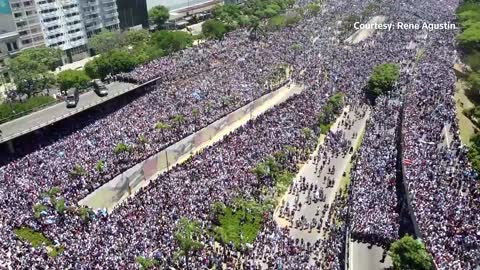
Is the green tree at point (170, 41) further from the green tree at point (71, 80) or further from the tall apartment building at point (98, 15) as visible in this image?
the green tree at point (71, 80)

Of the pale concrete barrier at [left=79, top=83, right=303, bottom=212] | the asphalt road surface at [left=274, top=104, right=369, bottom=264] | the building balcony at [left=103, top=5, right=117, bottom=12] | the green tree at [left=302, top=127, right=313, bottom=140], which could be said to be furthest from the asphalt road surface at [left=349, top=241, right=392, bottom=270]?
the building balcony at [left=103, top=5, right=117, bottom=12]

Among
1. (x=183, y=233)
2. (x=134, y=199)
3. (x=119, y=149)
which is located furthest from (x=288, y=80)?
(x=183, y=233)

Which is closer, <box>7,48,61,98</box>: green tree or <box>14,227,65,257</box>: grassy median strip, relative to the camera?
<box>14,227,65,257</box>: grassy median strip

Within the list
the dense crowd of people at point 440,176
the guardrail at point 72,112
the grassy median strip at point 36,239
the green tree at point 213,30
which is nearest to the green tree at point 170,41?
the green tree at point 213,30

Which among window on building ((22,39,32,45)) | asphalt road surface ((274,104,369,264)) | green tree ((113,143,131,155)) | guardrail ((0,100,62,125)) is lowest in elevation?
asphalt road surface ((274,104,369,264))

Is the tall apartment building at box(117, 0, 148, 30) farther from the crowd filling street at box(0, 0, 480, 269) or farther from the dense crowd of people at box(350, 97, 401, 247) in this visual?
the dense crowd of people at box(350, 97, 401, 247)

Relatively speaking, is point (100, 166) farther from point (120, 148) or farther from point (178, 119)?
point (178, 119)

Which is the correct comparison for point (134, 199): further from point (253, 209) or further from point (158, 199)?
point (253, 209)

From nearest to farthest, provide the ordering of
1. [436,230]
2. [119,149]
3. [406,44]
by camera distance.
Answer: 1. [436,230]
2. [119,149]
3. [406,44]
